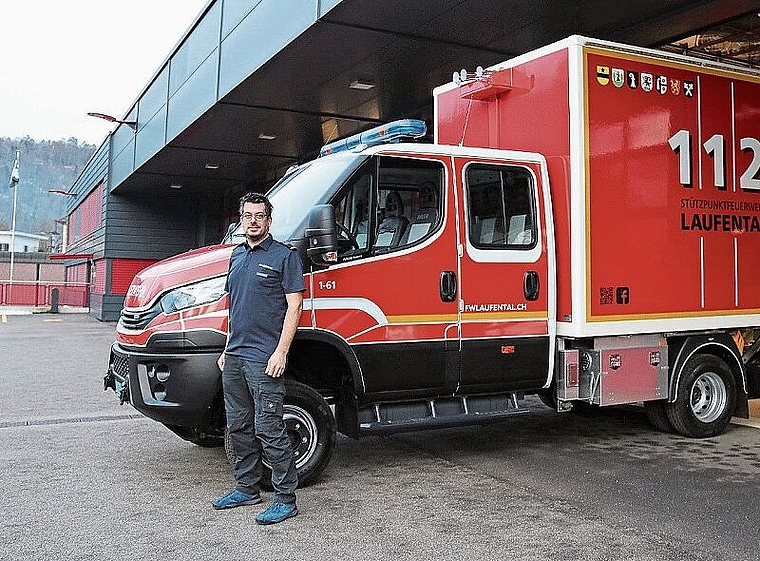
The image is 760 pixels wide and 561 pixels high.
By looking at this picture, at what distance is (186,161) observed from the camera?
21.5 meters

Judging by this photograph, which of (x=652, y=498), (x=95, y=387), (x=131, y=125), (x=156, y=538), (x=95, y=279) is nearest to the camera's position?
(x=156, y=538)

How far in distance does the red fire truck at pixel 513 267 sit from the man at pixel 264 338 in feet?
1.33

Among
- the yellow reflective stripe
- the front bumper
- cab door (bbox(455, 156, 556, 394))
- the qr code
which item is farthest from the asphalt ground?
the qr code

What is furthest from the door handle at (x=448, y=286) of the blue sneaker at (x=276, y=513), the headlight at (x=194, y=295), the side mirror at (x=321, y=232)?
the blue sneaker at (x=276, y=513)

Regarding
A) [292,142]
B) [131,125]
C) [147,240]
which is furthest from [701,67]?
[147,240]

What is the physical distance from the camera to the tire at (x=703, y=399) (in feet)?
25.8

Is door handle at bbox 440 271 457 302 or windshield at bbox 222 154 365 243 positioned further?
door handle at bbox 440 271 457 302

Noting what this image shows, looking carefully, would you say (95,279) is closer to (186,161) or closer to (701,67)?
(186,161)

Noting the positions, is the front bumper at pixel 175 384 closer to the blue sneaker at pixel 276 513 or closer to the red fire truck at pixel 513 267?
the red fire truck at pixel 513 267

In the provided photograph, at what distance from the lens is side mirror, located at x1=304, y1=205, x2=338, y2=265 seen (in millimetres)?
5848

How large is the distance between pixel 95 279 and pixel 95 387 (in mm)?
21004

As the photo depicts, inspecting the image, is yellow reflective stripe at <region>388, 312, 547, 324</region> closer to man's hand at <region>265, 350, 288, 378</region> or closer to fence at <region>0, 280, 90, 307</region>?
man's hand at <region>265, 350, 288, 378</region>

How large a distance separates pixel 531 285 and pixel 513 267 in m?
0.24

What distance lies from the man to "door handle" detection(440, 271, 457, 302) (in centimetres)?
148
